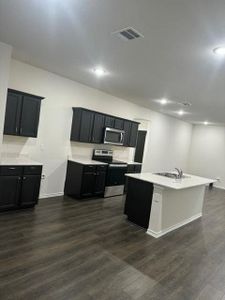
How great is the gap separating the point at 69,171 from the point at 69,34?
3143 mm

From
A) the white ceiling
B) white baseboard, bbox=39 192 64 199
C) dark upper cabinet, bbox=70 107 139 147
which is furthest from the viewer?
dark upper cabinet, bbox=70 107 139 147

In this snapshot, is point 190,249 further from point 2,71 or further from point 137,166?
point 2,71

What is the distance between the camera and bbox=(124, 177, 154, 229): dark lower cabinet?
12.7 feet

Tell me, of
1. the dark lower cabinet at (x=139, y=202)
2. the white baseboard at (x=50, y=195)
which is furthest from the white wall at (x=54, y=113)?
the dark lower cabinet at (x=139, y=202)

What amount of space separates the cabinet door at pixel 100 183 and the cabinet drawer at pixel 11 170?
1865 millimetres

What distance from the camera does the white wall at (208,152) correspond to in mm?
9266

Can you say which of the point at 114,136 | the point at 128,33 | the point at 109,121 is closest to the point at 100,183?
the point at 114,136

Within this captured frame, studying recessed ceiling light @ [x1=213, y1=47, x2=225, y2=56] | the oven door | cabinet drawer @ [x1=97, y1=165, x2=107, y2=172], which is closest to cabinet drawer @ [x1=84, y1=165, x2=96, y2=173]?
cabinet drawer @ [x1=97, y1=165, x2=107, y2=172]

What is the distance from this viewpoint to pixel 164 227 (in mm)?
3844

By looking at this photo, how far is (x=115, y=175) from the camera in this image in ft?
18.7

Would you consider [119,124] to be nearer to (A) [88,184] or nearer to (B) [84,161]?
(B) [84,161]

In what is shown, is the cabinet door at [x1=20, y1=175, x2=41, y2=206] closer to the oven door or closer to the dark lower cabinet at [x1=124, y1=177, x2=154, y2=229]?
the dark lower cabinet at [x1=124, y1=177, x2=154, y2=229]

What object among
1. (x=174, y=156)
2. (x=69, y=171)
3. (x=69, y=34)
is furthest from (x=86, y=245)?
(x=174, y=156)

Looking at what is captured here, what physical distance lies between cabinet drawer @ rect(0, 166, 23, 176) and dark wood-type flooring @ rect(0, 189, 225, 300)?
27.3 inches
